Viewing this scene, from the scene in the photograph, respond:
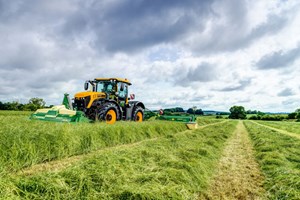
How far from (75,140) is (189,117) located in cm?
1209

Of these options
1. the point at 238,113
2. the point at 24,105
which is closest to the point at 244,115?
the point at 238,113

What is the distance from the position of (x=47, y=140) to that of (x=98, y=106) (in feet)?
17.0

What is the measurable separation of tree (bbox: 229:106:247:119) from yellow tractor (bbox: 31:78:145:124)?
70.1 m

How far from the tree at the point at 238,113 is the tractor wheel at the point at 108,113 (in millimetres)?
73253

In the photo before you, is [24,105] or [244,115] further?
[244,115]

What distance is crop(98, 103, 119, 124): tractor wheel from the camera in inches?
430

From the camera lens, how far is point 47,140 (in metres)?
6.21

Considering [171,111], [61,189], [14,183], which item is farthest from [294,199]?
[171,111]

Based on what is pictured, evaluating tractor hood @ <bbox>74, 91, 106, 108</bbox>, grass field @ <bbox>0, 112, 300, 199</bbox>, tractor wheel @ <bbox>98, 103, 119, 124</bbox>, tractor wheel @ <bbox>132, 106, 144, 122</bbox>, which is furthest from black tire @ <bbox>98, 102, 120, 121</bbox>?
grass field @ <bbox>0, 112, 300, 199</bbox>

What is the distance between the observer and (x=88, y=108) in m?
11.5

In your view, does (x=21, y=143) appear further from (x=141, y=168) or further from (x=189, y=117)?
(x=189, y=117)

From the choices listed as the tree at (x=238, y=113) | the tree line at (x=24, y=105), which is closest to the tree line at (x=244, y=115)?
the tree at (x=238, y=113)

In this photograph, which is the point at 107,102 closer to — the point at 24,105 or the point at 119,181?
the point at 119,181

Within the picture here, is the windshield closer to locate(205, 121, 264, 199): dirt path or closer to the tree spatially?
locate(205, 121, 264, 199): dirt path
